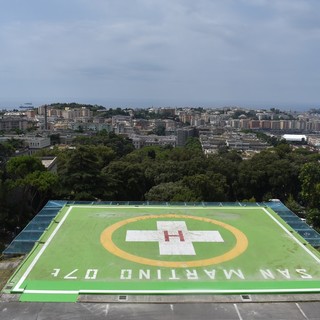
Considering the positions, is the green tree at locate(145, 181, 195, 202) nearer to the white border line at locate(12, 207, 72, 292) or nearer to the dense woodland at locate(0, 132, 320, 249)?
the dense woodland at locate(0, 132, 320, 249)

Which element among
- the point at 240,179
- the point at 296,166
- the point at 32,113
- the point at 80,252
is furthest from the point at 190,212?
the point at 32,113

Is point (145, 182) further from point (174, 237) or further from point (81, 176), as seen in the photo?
point (174, 237)

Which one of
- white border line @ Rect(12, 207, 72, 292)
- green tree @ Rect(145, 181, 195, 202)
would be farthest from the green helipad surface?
green tree @ Rect(145, 181, 195, 202)

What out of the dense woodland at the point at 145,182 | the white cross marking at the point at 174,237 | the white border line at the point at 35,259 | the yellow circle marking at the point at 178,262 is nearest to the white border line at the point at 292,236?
the yellow circle marking at the point at 178,262

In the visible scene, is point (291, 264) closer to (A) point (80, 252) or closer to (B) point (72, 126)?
(A) point (80, 252)

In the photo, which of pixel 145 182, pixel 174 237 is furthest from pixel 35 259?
pixel 145 182

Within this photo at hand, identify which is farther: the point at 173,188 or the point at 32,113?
the point at 32,113
